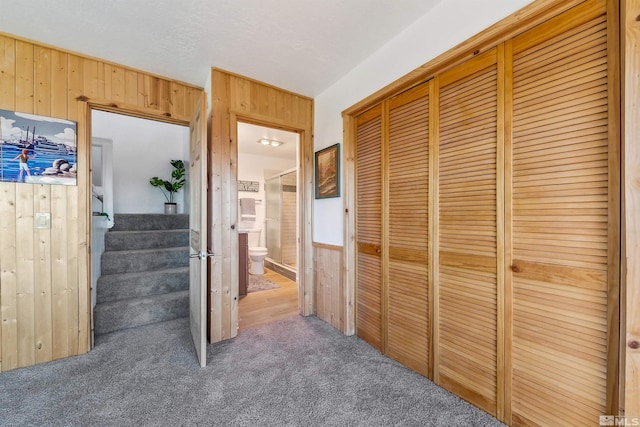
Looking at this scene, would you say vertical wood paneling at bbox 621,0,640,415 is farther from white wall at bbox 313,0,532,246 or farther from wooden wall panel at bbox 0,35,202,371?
wooden wall panel at bbox 0,35,202,371

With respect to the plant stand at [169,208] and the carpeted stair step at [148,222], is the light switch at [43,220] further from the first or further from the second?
the plant stand at [169,208]

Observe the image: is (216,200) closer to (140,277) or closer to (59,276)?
(59,276)

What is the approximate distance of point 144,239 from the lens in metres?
3.19

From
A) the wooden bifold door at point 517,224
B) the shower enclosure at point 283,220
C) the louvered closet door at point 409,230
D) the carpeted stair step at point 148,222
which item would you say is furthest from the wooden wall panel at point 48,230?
the shower enclosure at point 283,220

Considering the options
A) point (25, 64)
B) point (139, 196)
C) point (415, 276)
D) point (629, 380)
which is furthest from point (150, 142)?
point (629, 380)

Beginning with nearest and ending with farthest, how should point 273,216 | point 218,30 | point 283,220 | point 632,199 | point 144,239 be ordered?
point 632,199 < point 218,30 < point 144,239 < point 283,220 < point 273,216

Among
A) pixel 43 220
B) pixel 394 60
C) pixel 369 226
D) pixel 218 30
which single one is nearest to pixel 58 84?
pixel 43 220

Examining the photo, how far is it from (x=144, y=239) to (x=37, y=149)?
1.57 m

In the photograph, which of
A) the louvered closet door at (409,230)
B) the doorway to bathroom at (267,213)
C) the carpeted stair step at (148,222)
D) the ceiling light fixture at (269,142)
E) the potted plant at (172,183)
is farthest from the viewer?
the ceiling light fixture at (269,142)

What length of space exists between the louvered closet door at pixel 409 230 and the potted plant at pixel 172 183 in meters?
3.60

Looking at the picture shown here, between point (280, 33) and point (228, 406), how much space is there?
2492 mm

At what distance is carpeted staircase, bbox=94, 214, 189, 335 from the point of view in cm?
245

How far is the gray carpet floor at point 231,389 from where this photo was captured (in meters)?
1.37

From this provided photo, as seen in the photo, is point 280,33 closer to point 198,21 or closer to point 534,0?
point 198,21
